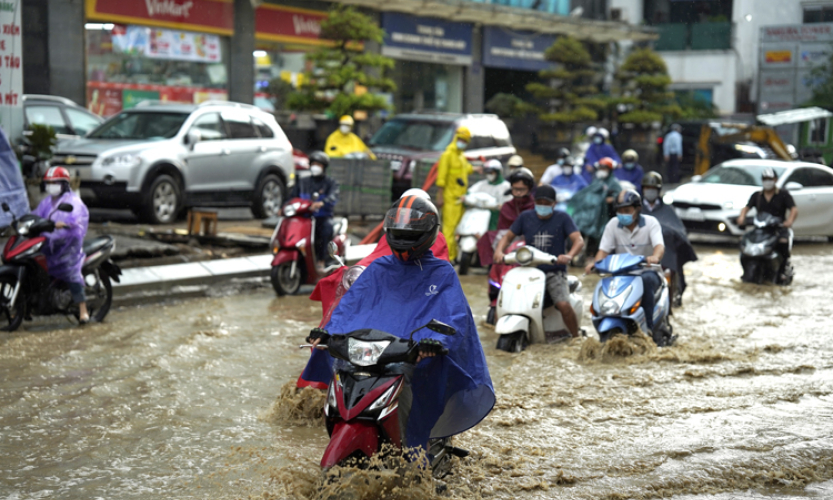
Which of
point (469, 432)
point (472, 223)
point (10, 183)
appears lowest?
point (469, 432)

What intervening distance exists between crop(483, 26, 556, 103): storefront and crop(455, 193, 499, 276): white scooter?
20707mm

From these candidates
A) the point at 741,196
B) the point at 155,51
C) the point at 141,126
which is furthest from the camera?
the point at 155,51

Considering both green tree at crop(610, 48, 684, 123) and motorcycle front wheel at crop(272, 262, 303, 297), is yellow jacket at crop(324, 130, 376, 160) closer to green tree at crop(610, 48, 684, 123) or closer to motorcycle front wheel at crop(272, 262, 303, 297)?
motorcycle front wheel at crop(272, 262, 303, 297)

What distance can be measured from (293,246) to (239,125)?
618 cm

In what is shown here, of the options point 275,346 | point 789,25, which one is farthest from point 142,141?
point 789,25

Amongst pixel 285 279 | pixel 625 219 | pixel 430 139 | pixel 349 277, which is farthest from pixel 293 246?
pixel 430 139

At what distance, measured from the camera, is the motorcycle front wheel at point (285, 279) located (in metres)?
11.3

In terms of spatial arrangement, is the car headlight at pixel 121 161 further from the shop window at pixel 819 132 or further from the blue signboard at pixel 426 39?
the shop window at pixel 819 132

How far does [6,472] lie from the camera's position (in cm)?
522

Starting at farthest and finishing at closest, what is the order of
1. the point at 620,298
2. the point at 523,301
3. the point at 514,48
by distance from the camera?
the point at 514,48, the point at 523,301, the point at 620,298

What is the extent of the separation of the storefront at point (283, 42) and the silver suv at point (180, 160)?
7971 millimetres

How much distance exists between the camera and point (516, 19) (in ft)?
109

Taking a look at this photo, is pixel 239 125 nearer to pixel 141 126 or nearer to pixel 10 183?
pixel 141 126

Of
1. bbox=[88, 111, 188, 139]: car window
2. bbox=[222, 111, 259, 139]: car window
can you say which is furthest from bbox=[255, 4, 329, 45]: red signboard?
bbox=[88, 111, 188, 139]: car window
